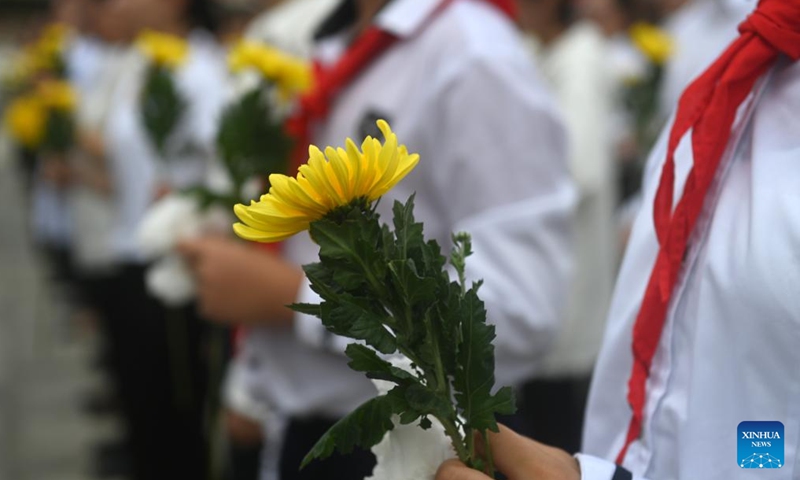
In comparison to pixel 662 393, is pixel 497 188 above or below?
above

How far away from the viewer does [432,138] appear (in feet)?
6.89

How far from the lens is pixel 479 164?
206cm

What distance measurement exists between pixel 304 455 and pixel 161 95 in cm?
226

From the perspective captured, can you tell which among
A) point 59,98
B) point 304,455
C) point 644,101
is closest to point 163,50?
point 59,98

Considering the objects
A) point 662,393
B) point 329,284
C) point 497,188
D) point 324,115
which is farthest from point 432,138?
point 329,284

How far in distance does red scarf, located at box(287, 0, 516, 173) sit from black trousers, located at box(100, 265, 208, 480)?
261 centimetres

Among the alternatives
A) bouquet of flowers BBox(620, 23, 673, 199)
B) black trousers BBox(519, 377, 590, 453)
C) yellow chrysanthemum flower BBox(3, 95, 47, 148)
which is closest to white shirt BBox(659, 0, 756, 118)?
bouquet of flowers BBox(620, 23, 673, 199)

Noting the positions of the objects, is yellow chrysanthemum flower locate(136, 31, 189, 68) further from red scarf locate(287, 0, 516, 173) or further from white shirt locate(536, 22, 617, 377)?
red scarf locate(287, 0, 516, 173)

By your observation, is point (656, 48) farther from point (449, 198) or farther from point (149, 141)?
point (449, 198)

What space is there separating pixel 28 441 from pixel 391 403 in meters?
5.42

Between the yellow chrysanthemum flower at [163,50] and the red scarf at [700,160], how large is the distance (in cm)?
333

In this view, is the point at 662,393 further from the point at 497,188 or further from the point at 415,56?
the point at 415,56

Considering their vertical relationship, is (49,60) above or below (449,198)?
above

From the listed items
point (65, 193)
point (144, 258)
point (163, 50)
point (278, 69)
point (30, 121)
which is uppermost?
point (65, 193)
